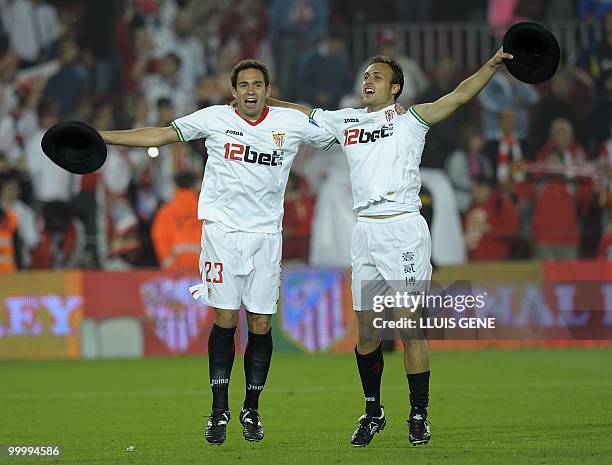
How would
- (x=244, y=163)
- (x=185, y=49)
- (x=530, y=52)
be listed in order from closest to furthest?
(x=530, y=52) < (x=244, y=163) < (x=185, y=49)

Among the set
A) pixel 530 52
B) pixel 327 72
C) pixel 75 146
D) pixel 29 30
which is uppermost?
pixel 29 30

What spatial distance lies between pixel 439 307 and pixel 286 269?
7.16ft

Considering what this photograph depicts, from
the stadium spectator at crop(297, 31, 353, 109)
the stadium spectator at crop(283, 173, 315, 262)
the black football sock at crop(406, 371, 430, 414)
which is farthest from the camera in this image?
the stadium spectator at crop(297, 31, 353, 109)

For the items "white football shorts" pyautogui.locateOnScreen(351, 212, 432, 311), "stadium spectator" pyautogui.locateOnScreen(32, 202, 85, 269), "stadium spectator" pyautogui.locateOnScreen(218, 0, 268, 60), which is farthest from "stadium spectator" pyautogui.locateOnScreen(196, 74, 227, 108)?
"white football shorts" pyautogui.locateOnScreen(351, 212, 432, 311)

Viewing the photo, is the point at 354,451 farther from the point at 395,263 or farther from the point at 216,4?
the point at 216,4

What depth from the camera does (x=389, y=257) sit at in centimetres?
845

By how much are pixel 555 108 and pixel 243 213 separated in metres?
11.1

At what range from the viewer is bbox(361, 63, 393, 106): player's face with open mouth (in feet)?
28.0

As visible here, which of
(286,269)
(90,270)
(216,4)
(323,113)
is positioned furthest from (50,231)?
(323,113)

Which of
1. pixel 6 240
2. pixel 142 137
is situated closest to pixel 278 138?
pixel 142 137

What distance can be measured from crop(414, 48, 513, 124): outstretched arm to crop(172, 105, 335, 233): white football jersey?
94 cm

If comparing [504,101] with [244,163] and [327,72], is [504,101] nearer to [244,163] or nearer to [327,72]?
[327,72]

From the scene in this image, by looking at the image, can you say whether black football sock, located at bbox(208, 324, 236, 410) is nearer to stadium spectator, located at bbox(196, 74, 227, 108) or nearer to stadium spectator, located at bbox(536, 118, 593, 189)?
stadium spectator, located at bbox(536, 118, 593, 189)

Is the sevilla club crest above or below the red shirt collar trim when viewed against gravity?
below
